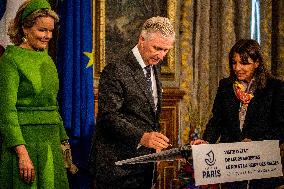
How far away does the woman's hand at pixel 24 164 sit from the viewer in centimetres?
253

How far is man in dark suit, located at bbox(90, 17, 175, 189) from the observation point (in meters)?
2.54

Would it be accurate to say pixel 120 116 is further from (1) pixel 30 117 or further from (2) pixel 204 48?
(2) pixel 204 48

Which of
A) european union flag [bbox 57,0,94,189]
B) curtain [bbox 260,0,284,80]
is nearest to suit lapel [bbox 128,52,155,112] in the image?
european union flag [bbox 57,0,94,189]

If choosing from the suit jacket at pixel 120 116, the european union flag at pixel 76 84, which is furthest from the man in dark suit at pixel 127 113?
the european union flag at pixel 76 84

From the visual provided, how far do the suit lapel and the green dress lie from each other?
464 millimetres

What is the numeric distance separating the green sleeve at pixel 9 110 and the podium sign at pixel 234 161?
36.0 inches

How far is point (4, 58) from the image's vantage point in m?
2.62

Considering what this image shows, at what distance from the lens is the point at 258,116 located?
3.00 m

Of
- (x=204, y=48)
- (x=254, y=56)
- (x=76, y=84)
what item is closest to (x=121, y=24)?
(x=204, y=48)

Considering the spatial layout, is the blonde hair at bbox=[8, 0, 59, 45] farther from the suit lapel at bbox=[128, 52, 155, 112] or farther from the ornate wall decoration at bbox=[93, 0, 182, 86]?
the ornate wall decoration at bbox=[93, 0, 182, 86]

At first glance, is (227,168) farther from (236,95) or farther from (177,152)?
(236,95)

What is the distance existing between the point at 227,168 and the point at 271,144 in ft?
1.09

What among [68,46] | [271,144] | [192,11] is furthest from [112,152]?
[192,11]

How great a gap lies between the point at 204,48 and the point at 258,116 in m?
2.27
